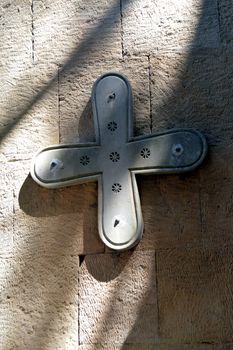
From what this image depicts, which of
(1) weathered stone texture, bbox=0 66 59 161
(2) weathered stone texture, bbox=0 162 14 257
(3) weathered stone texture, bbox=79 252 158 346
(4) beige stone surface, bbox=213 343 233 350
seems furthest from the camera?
(1) weathered stone texture, bbox=0 66 59 161

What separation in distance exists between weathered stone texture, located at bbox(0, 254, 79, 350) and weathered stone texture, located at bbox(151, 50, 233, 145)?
2.15ft

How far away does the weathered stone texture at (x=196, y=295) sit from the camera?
2.21 metres

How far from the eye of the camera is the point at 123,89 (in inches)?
99.9

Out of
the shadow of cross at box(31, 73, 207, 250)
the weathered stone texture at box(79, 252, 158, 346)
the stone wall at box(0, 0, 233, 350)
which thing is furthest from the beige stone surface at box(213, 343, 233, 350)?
the shadow of cross at box(31, 73, 207, 250)

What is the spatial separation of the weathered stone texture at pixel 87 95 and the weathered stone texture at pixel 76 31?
5 cm

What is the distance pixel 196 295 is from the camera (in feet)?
7.39

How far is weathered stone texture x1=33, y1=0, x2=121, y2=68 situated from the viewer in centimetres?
266

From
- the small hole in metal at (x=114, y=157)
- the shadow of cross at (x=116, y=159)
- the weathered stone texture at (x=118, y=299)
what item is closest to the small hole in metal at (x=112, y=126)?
the shadow of cross at (x=116, y=159)

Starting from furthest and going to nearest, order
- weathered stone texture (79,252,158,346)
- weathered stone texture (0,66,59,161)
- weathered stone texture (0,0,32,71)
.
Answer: weathered stone texture (0,0,32,71)
weathered stone texture (0,66,59,161)
weathered stone texture (79,252,158,346)

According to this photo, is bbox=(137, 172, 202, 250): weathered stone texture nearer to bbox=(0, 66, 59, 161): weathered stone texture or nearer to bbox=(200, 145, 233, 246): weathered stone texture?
bbox=(200, 145, 233, 246): weathered stone texture

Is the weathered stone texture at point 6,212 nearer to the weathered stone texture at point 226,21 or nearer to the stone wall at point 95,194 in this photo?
the stone wall at point 95,194

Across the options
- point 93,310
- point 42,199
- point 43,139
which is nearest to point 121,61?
point 43,139

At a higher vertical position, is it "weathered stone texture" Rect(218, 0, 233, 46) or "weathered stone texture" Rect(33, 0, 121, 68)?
"weathered stone texture" Rect(218, 0, 233, 46)

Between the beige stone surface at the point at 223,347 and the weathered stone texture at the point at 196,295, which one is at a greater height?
the weathered stone texture at the point at 196,295
